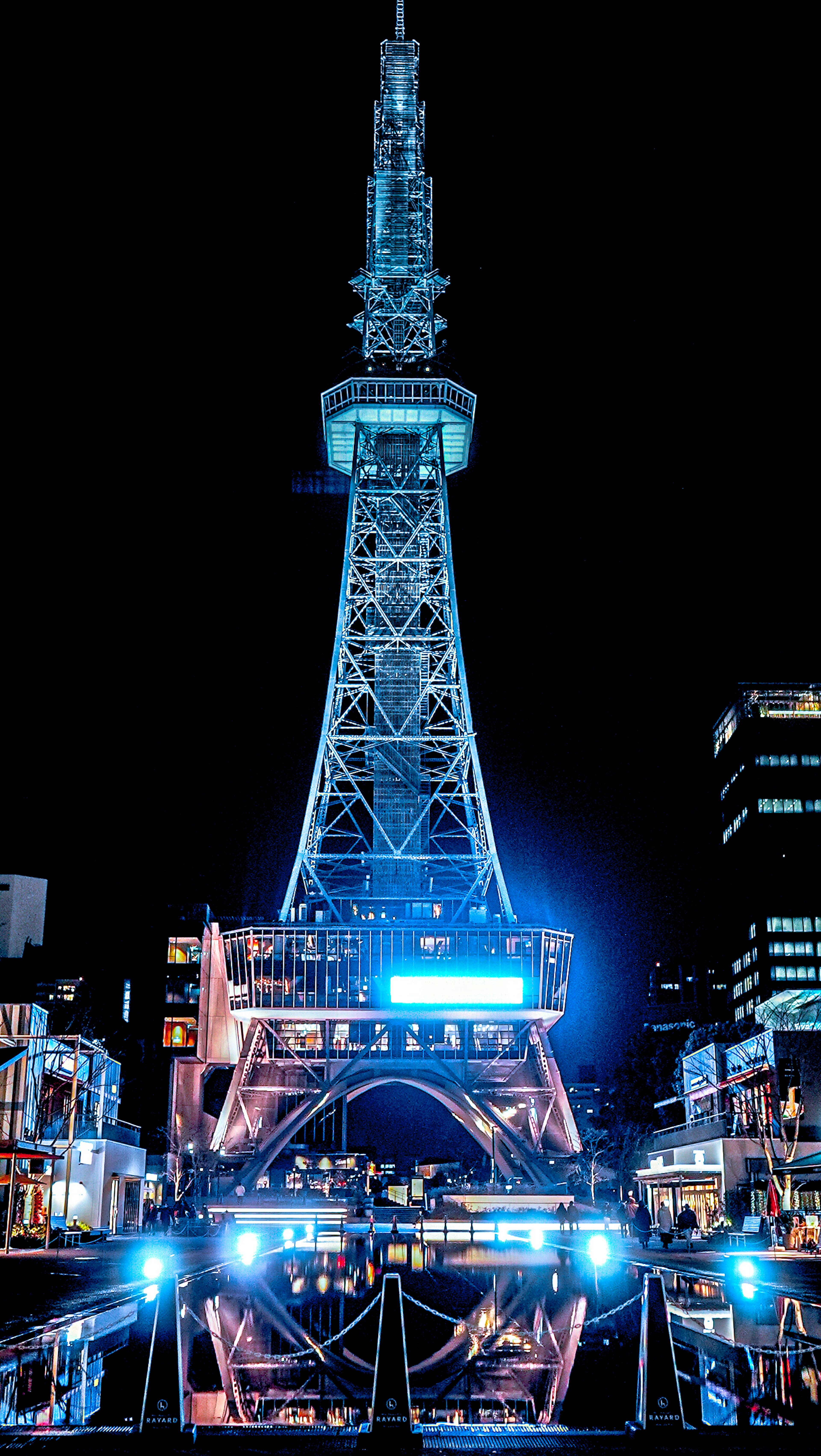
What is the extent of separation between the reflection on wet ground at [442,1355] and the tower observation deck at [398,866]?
80.5 m

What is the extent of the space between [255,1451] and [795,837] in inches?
5355

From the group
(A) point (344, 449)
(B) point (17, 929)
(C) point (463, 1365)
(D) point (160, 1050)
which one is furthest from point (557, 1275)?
(A) point (344, 449)

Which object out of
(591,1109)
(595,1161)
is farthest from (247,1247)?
(591,1109)

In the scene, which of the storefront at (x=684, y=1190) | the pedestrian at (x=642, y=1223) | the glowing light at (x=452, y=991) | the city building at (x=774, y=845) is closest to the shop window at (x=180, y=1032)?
the glowing light at (x=452, y=991)

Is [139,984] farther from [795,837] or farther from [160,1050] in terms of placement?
[795,837]

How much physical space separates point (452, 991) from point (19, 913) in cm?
3519

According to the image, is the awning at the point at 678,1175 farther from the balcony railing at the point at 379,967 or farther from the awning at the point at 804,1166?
the balcony railing at the point at 379,967

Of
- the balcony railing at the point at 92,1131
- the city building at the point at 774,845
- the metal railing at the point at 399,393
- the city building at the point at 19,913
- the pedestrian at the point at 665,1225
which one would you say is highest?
the metal railing at the point at 399,393

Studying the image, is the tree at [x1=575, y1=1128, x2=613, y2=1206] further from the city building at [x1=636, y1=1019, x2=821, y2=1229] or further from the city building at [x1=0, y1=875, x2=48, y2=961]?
the city building at [x1=0, y1=875, x2=48, y2=961]

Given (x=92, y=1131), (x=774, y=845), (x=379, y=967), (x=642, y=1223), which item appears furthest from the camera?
(x=774, y=845)

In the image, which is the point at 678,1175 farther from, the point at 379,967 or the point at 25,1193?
the point at 379,967

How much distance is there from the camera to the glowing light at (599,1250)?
113ft

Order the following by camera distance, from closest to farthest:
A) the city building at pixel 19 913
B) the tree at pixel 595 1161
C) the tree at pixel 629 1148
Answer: the tree at pixel 595 1161
the tree at pixel 629 1148
the city building at pixel 19 913

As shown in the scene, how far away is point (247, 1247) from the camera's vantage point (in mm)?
42500
